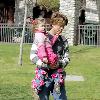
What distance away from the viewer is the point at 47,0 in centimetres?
2933

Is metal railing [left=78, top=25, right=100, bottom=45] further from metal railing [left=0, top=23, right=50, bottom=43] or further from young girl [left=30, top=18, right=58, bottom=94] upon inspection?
young girl [left=30, top=18, right=58, bottom=94]

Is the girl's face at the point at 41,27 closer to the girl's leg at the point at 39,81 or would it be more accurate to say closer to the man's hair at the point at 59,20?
the man's hair at the point at 59,20

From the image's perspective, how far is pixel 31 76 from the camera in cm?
1352

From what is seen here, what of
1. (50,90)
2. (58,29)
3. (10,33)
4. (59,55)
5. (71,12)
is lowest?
(50,90)

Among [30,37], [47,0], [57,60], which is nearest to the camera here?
[57,60]

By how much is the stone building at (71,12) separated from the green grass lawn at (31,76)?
4.71 metres

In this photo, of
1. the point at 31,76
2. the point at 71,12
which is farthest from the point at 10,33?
the point at 31,76

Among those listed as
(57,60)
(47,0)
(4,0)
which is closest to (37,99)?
(57,60)

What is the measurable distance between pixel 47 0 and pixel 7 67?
1433 cm

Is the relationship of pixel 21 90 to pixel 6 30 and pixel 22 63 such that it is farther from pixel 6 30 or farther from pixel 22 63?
pixel 6 30

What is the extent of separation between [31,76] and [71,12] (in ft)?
41.6

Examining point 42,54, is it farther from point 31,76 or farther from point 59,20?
point 31,76

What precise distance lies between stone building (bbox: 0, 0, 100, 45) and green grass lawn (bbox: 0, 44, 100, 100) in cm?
471

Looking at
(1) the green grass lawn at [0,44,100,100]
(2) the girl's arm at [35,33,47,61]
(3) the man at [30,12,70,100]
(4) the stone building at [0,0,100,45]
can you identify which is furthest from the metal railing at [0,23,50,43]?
(2) the girl's arm at [35,33,47,61]
